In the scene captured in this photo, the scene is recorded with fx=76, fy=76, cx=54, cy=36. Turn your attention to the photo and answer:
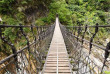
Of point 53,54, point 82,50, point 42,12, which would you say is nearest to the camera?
point 82,50

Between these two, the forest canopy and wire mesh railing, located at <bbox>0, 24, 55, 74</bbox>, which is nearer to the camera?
wire mesh railing, located at <bbox>0, 24, 55, 74</bbox>

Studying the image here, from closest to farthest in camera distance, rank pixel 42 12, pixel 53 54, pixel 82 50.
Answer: pixel 82 50 → pixel 53 54 → pixel 42 12

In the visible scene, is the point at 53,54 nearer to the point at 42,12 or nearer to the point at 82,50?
the point at 82,50

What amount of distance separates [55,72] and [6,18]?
6786 mm

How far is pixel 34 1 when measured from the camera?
331 inches

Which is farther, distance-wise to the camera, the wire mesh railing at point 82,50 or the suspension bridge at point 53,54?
the wire mesh railing at point 82,50

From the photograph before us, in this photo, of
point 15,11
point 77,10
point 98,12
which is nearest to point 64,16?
point 77,10

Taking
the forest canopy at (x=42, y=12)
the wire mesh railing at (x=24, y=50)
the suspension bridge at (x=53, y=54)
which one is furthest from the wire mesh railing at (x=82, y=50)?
the forest canopy at (x=42, y=12)

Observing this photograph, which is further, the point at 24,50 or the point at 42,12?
the point at 42,12

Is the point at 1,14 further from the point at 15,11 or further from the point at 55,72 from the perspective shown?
the point at 55,72

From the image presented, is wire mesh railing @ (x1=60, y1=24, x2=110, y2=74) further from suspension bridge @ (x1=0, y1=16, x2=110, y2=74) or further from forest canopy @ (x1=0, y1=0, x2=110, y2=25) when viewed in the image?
forest canopy @ (x1=0, y1=0, x2=110, y2=25)

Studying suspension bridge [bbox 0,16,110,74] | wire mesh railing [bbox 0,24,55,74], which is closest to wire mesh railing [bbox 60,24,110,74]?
suspension bridge [bbox 0,16,110,74]

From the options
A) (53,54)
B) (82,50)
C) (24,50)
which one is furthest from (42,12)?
(82,50)

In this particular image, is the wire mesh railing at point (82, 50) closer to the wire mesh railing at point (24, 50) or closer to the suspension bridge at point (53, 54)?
the suspension bridge at point (53, 54)
